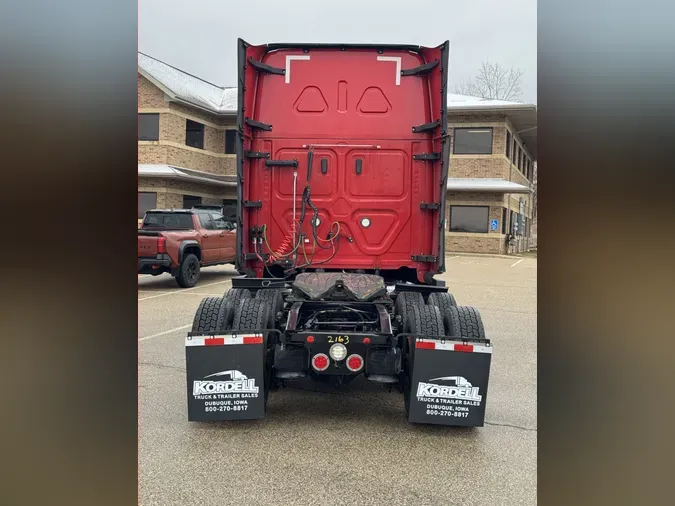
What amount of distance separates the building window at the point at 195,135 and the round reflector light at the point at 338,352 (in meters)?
22.0

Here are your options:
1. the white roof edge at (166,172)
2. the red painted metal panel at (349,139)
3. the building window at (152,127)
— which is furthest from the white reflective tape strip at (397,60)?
the building window at (152,127)

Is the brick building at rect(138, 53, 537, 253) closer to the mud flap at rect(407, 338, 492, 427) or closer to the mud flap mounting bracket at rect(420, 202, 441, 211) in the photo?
the mud flap mounting bracket at rect(420, 202, 441, 211)

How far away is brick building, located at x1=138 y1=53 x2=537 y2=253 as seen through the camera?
22.4 meters

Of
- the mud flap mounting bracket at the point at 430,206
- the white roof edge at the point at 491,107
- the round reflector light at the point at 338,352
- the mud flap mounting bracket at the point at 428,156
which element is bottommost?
the round reflector light at the point at 338,352

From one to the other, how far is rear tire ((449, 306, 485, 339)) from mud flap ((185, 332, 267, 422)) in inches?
60.9

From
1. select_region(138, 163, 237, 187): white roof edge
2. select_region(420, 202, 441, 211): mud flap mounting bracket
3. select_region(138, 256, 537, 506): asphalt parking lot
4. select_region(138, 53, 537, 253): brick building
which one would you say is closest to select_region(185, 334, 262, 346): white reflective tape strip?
select_region(138, 256, 537, 506): asphalt parking lot

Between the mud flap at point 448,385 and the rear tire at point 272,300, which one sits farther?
the rear tire at point 272,300

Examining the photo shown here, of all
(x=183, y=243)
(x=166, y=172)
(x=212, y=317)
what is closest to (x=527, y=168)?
(x=166, y=172)

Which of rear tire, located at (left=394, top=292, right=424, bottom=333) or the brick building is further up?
the brick building

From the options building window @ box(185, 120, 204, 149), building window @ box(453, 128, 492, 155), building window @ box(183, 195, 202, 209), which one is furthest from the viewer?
building window @ box(453, 128, 492, 155)

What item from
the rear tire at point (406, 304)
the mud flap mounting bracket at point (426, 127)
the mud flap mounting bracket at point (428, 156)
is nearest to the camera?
the rear tire at point (406, 304)

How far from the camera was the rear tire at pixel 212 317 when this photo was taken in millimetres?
4234

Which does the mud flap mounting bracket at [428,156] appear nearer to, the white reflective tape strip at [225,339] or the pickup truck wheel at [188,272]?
the white reflective tape strip at [225,339]
